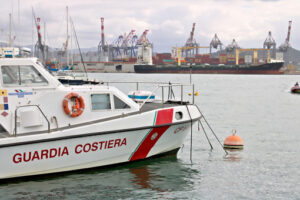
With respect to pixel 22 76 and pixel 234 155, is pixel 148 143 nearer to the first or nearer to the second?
pixel 22 76

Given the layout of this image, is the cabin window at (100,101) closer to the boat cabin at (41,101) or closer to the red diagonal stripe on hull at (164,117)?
the boat cabin at (41,101)

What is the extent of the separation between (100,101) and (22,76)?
2050 millimetres

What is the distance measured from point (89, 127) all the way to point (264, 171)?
545 centimetres

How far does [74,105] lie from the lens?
10.2 metres

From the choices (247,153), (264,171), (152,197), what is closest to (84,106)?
(152,197)

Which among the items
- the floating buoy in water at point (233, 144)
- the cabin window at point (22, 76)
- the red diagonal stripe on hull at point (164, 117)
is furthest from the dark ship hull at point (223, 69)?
the cabin window at point (22, 76)

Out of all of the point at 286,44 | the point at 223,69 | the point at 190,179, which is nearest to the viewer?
the point at 190,179

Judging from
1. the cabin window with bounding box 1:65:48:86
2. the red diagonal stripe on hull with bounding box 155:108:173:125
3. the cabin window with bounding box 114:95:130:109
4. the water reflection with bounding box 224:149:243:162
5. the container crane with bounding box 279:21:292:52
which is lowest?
the water reflection with bounding box 224:149:243:162

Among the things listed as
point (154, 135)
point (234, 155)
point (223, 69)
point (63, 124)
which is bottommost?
point (234, 155)

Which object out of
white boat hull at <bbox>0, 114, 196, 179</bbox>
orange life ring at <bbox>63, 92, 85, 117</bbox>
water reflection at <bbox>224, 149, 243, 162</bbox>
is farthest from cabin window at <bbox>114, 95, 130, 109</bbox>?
water reflection at <bbox>224, 149, 243, 162</bbox>

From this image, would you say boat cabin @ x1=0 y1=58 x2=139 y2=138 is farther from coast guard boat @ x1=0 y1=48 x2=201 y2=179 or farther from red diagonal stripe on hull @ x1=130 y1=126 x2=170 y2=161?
red diagonal stripe on hull @ x1=130 y1=126 x2=170 y2=161

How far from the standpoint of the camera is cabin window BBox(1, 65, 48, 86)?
31.8ft

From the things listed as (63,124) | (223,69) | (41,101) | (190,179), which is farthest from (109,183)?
(223,69)

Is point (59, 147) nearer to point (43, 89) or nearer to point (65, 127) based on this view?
point (65, 127)
